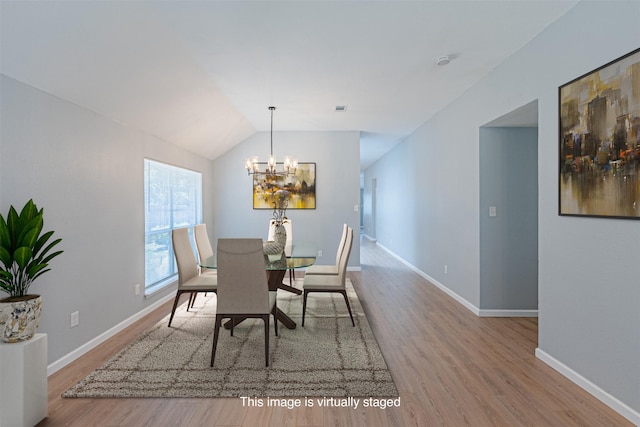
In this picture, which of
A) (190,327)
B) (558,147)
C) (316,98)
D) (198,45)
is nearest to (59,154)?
(198,45)

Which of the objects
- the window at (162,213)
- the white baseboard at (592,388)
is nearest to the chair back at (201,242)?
the window at (162,213)

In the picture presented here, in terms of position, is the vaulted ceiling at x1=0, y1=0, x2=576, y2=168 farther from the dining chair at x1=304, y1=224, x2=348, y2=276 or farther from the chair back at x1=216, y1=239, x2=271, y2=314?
the dining chair at x1=304, y1=224, x2=348, y2=276

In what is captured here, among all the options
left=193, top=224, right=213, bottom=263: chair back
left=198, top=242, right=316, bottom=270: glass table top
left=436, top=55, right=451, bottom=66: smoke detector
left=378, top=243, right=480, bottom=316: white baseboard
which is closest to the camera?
left=198, top=242, right=316, bottom=270: glass table top

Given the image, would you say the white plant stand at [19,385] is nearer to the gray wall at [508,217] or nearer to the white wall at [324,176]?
the gray wall at [508,217]

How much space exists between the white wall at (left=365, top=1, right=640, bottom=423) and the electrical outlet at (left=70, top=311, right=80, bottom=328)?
12.0 feet

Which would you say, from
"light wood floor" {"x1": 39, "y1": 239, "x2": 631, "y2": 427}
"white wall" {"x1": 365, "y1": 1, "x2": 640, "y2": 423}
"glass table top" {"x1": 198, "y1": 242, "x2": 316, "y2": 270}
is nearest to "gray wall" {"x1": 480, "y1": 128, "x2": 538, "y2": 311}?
"white wall" {"x1": 365, "y1": 1, "x2": 640, "y2": 423}

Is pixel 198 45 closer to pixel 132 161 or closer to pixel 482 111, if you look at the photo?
pixel 132 161

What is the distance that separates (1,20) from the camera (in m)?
1.76

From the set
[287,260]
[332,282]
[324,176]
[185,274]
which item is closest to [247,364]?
[287,260]

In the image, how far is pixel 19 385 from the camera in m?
1.70

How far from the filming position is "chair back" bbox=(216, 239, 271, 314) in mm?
2404

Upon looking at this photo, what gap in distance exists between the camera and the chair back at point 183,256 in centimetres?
315

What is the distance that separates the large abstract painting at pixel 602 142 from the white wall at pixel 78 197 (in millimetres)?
3677

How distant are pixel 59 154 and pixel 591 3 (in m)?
3.81
